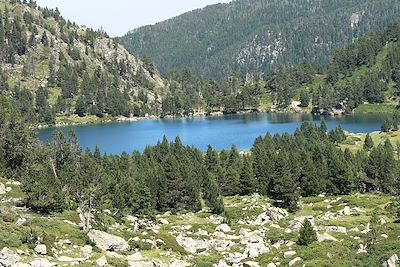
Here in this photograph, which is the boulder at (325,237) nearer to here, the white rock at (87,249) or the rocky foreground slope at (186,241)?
the rocky foreground slope at (186,241)

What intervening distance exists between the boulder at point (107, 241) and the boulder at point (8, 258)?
1073cm

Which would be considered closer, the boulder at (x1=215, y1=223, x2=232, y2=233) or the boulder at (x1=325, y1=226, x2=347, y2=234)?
the boulder at (x1=325, y1=226, x2=347, y2=234)

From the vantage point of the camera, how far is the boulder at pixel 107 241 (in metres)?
55.4

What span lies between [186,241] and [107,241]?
396 inches

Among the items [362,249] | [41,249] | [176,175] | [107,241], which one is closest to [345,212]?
[176,175]

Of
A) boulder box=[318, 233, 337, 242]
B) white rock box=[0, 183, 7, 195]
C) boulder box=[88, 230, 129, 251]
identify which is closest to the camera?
boulder box=[88, 230, 129, 251]

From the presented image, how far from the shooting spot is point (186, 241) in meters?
62.5

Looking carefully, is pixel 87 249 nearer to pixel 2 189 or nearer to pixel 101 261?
pixel 101 261

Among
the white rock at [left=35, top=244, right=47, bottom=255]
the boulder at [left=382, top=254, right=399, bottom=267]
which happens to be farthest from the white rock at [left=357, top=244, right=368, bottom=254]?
the white rock at [left=35, top=244, right=47, bottom=255]

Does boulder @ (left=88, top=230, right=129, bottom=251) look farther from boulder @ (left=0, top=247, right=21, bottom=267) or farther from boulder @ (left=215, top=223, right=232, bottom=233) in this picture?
boulder @ (left=215, top=223, right=232, bottom=233)

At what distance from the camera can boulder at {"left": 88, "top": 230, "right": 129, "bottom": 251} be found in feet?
182

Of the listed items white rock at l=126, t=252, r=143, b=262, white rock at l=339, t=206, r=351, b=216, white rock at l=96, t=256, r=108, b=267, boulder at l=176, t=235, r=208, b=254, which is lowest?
white rock at l=339, t=206, r=351, b=216

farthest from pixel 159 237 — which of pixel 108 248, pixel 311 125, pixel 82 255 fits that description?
pixel 311 125

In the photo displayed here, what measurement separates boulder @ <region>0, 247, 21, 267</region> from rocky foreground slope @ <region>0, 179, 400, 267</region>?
78 millimetres
